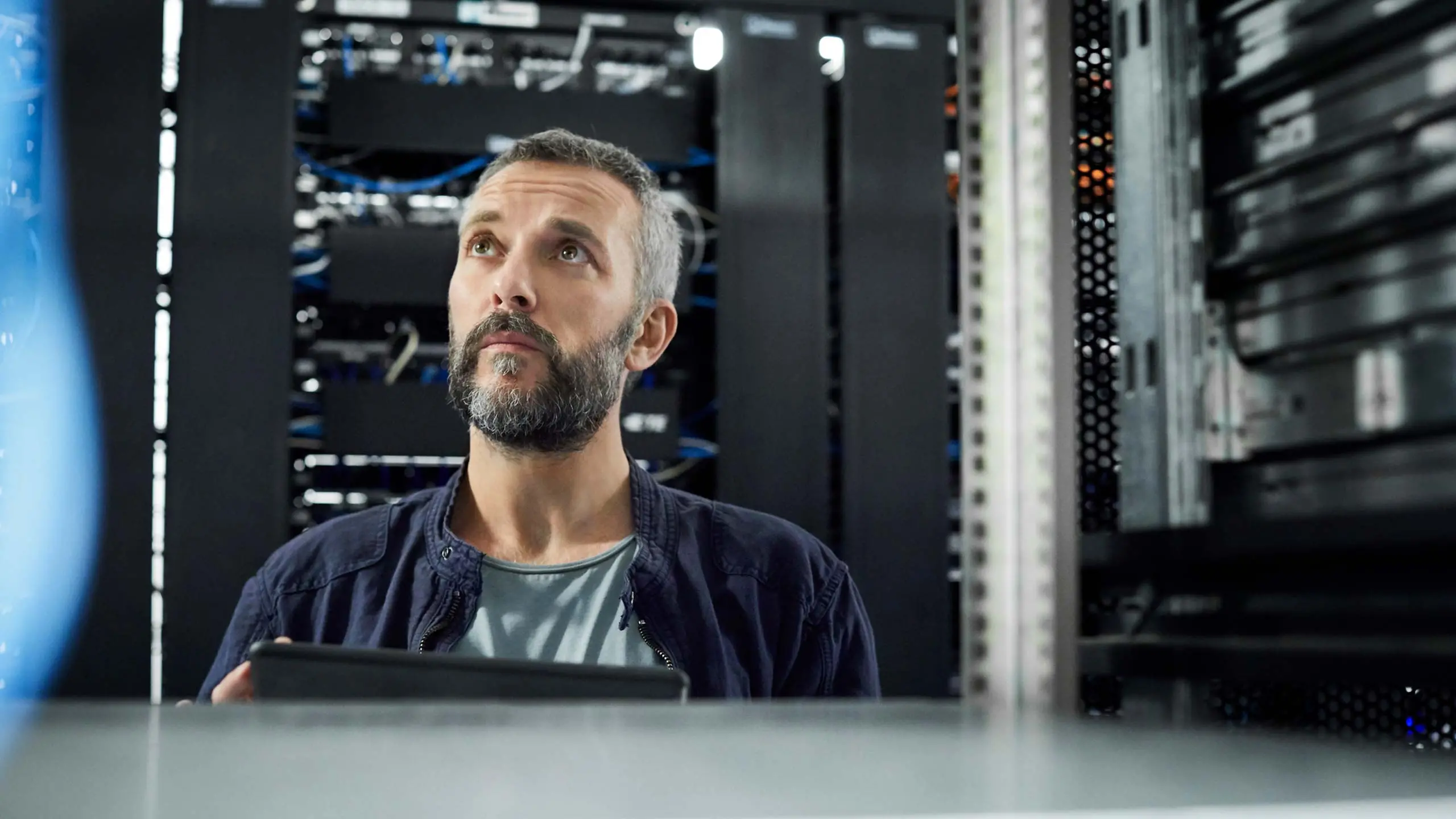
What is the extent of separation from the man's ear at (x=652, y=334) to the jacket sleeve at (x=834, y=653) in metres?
0.51

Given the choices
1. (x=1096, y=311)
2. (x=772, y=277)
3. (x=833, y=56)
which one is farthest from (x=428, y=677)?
(x=833, y=56)

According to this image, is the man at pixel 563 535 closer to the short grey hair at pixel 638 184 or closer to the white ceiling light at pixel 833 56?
the short grey hair at pixel 638 184

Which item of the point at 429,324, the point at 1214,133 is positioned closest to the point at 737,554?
the point at 1214,133

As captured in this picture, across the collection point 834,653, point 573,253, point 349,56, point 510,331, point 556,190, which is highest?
point 349,56

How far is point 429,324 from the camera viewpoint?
8.82ft

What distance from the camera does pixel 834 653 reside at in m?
1.68

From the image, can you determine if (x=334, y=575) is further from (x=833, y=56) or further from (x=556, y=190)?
(x=833, y=56)

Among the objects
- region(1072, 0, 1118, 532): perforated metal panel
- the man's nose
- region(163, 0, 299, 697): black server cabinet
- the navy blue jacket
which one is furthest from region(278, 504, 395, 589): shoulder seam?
region(1072, 0, 1118, 532): perforated metal panel

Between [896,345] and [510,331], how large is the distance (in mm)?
1116

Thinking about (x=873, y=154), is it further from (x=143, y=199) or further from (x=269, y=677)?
(x=269, y=677)

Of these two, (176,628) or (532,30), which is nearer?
(176,628)

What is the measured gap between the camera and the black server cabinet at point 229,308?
2.46 m

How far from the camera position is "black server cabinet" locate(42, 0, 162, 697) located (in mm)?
2416

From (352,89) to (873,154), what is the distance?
3.45ft
